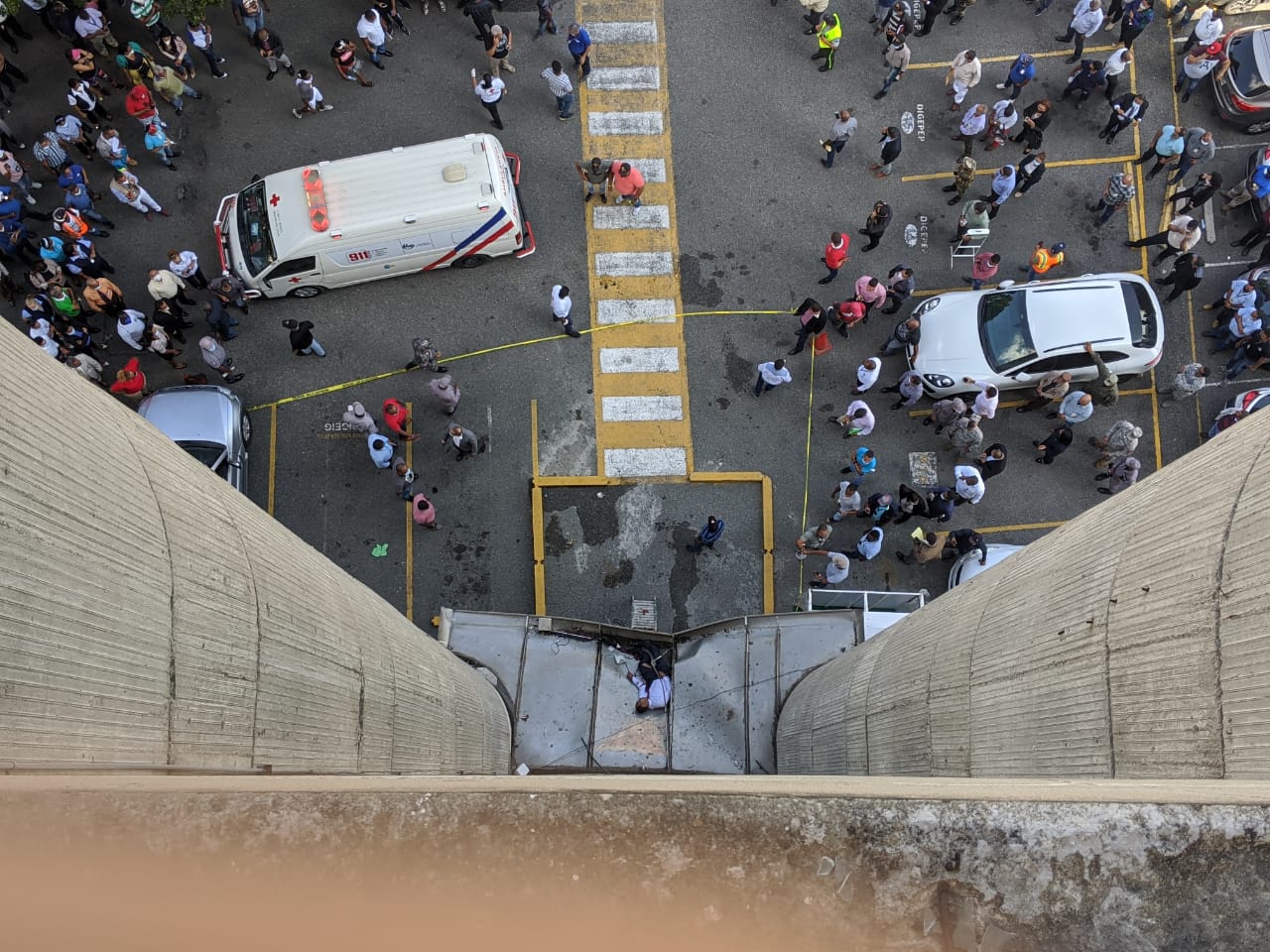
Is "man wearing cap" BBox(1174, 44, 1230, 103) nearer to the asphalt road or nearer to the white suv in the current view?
the asphalt road

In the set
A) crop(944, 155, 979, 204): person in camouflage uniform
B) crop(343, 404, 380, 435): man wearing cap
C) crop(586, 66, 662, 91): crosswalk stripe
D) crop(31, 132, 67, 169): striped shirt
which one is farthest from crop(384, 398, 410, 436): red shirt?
crop(944, 155, 979, 204): person in camouflage uniform

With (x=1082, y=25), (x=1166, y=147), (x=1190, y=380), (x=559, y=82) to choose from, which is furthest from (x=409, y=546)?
(x=1082, y=25)

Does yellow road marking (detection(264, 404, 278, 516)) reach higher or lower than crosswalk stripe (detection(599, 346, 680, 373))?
lower

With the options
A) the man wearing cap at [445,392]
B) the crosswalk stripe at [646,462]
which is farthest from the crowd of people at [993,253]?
the man wearing cap at [445,392]

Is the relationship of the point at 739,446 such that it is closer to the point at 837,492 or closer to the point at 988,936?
the point at 837,492

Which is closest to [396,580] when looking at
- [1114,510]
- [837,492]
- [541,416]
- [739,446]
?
[541,416]
